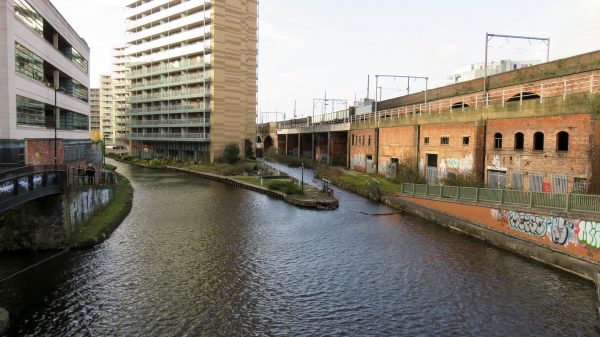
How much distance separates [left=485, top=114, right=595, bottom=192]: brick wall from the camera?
26594 mm

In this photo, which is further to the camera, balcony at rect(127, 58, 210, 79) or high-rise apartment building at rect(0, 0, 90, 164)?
balcony at rect(127, 58, 210, 79)

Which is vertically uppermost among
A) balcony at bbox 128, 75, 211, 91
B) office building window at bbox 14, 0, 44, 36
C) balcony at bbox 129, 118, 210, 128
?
balcony at bbox 128, 75, 211, 91

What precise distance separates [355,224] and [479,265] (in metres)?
11.5

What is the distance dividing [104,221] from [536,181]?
99.7 ft

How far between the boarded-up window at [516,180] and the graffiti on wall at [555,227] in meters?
6.66

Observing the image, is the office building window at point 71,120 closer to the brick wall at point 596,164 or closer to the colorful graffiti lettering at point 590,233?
the colorful graffiti lettering at point 590,233

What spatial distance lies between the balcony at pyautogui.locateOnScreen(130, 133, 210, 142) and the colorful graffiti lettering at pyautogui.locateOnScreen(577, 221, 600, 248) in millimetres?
68302

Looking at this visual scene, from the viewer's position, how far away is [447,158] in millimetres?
41094

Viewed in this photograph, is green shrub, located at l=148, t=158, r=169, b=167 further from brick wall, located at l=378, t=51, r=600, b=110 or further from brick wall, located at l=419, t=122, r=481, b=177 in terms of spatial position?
brick wall, located at l=419, t=122, r=481, b=177

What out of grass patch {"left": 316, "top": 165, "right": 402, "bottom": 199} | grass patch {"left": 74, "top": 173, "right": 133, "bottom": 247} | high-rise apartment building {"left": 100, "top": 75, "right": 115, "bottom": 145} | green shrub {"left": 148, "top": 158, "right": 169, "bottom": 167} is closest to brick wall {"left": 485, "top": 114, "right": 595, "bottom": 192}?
grass patch {"left": 316, "top": 165, "right": 402, "bottom": 199}

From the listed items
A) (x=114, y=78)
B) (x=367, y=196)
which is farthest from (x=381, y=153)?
(x=114, y=78)

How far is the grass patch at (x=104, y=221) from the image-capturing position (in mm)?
24883

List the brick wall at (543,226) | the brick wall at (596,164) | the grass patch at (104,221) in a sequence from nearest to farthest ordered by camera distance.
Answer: the brick wall at (543,226), the grass patch at (104,221), the brick wall at (596,164)

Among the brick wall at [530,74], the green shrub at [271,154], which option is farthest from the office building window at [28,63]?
the green shrub at [271,154]
